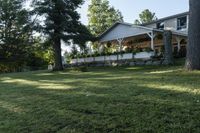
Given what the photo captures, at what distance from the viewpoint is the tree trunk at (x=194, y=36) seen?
1334 centimetres

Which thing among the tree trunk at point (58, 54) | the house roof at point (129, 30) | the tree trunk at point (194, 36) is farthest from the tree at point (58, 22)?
the tree trunk at point (194, 36)

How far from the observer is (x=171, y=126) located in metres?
5.37

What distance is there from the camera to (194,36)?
44.7 feet

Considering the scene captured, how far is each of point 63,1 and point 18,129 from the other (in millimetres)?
23596

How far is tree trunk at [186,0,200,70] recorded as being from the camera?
13336 millimetres

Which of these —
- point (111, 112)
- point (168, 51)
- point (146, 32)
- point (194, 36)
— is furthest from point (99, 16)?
point (111, 112)

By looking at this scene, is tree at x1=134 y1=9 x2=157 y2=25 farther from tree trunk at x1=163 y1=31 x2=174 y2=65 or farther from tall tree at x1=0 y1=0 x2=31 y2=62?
tree trunk at x1=163 y1=31 x2=174 y2=65

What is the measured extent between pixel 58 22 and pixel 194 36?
16.9 m

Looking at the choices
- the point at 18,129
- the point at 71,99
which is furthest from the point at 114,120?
the point at 71,99

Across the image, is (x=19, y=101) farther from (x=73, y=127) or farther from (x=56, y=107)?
(x=73, y=127)

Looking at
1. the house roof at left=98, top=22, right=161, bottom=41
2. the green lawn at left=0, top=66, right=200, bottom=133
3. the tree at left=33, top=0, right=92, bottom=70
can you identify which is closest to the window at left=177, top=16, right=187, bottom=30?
the house roof at left=98, top=22, right=161, bottom=41

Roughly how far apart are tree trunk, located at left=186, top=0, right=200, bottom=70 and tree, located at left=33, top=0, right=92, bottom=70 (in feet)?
51.3

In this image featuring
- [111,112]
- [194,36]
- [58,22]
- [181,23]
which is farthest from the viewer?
Result: [181,23]

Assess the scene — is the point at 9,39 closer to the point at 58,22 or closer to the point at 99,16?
the point at 99,16
